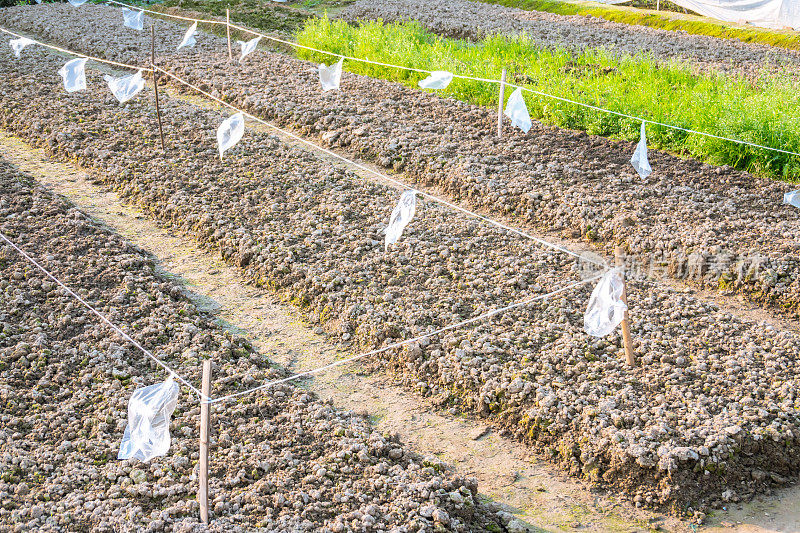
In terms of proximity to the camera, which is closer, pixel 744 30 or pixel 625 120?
pixel 625 120

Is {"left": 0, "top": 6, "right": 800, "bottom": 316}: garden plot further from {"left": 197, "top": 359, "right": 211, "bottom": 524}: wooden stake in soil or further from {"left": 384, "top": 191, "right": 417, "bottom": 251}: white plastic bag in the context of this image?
{"left": 197, "top": 359, "right": 211, "bottom": 524}: wooden stake in soil

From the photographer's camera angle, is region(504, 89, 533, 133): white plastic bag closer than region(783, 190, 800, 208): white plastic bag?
No

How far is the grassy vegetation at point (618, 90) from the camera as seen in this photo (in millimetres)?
6660

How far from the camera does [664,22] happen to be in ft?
46.9

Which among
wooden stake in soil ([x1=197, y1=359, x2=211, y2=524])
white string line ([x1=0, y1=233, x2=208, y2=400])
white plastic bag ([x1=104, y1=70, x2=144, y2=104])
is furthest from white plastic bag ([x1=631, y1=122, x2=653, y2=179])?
white plastic bag ([x1=104, y1=70, x2=144, y2=104])

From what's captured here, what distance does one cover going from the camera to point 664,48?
11391mm

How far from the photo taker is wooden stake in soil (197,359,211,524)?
118 inches

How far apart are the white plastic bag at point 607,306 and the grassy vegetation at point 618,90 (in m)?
3.45

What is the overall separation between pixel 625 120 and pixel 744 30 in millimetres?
7401

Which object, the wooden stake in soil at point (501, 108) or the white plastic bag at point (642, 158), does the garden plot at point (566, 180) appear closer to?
the wooden stake in soil at point (501, 108)

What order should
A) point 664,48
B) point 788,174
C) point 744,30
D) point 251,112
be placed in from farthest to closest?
1. point 744,30
2. point 664,48
3. point 251,112
4. point 788,174

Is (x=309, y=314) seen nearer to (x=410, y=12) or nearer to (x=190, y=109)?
(x=190, y=109)

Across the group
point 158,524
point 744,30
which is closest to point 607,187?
point 158,524

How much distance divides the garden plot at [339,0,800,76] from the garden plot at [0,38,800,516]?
542 cm
